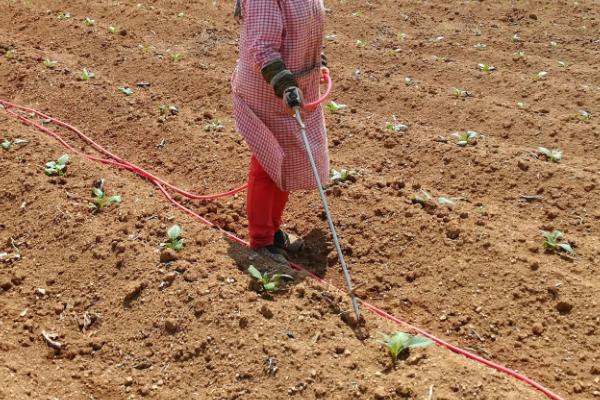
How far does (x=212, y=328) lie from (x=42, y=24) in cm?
638

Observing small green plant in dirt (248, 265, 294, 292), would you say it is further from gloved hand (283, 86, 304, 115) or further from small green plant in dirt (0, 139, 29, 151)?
small green plant in dirt (0, 139, 29, 151)

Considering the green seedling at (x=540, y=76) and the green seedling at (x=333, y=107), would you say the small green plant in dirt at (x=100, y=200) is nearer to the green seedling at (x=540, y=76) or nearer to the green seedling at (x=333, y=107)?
the green seedling at (x=333, y=107)

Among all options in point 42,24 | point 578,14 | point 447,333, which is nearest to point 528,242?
point 447,333

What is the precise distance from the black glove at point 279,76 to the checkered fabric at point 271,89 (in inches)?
1.8

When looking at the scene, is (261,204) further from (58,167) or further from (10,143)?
(10,143)

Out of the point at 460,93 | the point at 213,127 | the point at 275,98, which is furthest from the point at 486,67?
the point at 275,98

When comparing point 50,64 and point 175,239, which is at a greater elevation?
point 175,239

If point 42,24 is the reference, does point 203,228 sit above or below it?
above

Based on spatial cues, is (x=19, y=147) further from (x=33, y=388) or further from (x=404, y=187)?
(x=404, y=187)

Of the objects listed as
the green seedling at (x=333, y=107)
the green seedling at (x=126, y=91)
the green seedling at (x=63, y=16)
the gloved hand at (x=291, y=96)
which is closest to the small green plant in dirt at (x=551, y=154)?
the green seedling at (x=333, y=107)

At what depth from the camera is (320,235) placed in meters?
4.37

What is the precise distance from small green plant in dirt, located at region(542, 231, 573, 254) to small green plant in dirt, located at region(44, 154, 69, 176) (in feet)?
11.7

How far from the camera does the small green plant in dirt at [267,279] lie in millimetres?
3424

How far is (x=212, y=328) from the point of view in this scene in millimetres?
3172
